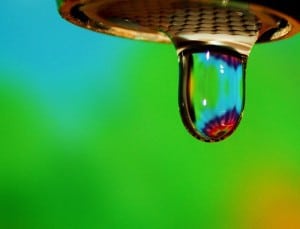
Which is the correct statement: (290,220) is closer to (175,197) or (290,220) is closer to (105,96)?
(175,197)

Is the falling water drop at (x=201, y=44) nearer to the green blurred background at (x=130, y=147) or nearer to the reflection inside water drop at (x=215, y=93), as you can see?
the reflection inside water drop at (x=215, y=93)

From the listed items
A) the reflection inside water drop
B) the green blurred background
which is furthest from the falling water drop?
the green blurred background

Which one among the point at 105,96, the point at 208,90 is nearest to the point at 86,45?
the point at 105,96

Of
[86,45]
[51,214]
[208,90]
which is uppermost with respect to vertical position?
[208,90]

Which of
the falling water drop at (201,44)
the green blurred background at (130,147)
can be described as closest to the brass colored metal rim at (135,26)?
the falling water drop at (201,44)

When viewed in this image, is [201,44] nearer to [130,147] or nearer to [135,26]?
[135,26]

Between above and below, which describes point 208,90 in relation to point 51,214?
Answer: above
